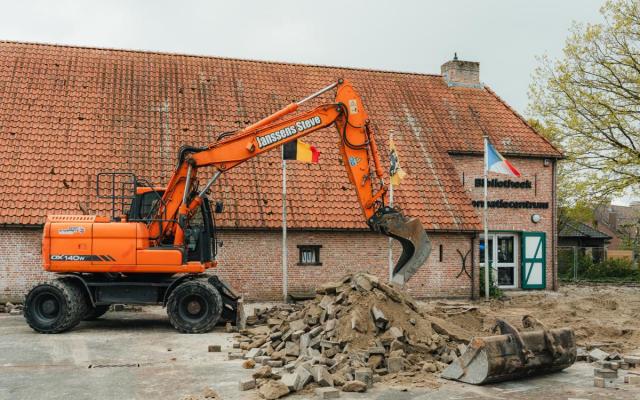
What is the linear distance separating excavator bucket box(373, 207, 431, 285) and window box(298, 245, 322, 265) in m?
6.81

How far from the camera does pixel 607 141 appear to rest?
26.3m

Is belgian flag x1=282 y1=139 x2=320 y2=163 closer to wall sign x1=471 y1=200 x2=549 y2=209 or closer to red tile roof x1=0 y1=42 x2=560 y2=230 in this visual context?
red tile roof x1=0 y1=42 x2=560 y2=230

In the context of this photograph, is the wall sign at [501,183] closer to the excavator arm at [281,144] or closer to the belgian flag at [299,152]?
the belgian flag at [299,152]

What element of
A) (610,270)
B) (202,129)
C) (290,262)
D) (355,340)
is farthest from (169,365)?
(610,270)

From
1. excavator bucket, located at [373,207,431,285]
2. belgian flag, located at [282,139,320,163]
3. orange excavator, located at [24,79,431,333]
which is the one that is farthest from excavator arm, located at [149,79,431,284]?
belgian flag, located at [282,139,320,163]

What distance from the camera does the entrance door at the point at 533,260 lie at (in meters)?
22.5

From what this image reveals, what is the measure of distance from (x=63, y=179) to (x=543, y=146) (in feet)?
52.3

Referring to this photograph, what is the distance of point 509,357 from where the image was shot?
941cm

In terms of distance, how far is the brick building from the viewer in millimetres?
18594

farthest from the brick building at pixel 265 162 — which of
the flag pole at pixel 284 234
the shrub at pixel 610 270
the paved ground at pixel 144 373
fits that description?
the shrub at pixel 610 270

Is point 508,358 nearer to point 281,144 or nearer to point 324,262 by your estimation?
point 281,144

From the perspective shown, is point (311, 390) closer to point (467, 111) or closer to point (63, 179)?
point (63, 179)

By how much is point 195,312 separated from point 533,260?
43.3ft

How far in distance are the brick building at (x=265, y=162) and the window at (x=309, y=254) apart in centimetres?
3
